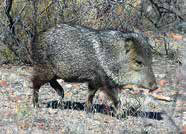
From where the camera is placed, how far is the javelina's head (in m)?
5.57

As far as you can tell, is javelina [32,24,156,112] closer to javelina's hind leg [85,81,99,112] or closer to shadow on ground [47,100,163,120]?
javelina's hind leg [85,81,99,112]

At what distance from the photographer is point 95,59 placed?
5613 mm

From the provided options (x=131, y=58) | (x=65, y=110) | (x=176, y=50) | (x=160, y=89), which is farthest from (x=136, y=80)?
(x=176, y=50)

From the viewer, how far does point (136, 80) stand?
557 cm

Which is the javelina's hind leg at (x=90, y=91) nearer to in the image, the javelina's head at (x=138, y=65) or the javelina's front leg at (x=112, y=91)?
the javelina's front leg at (x=112, y=91)

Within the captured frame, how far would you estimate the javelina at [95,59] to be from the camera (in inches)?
220

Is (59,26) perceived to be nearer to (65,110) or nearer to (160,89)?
(65,110)

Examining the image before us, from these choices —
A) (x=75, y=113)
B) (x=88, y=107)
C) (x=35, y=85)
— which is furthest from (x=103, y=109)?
(x=35, y=85)

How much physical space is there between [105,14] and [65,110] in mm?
2979

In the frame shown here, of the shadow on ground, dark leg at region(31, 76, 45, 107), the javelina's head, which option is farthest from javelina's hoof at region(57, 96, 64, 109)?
the javelina's head

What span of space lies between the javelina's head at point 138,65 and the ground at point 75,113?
0.20m

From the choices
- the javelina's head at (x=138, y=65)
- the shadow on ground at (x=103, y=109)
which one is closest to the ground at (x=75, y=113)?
the shadow on ground at (x=103, y=109)

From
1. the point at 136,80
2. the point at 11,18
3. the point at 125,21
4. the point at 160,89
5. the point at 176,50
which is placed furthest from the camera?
the point at 176,50

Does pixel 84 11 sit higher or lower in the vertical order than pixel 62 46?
higher
